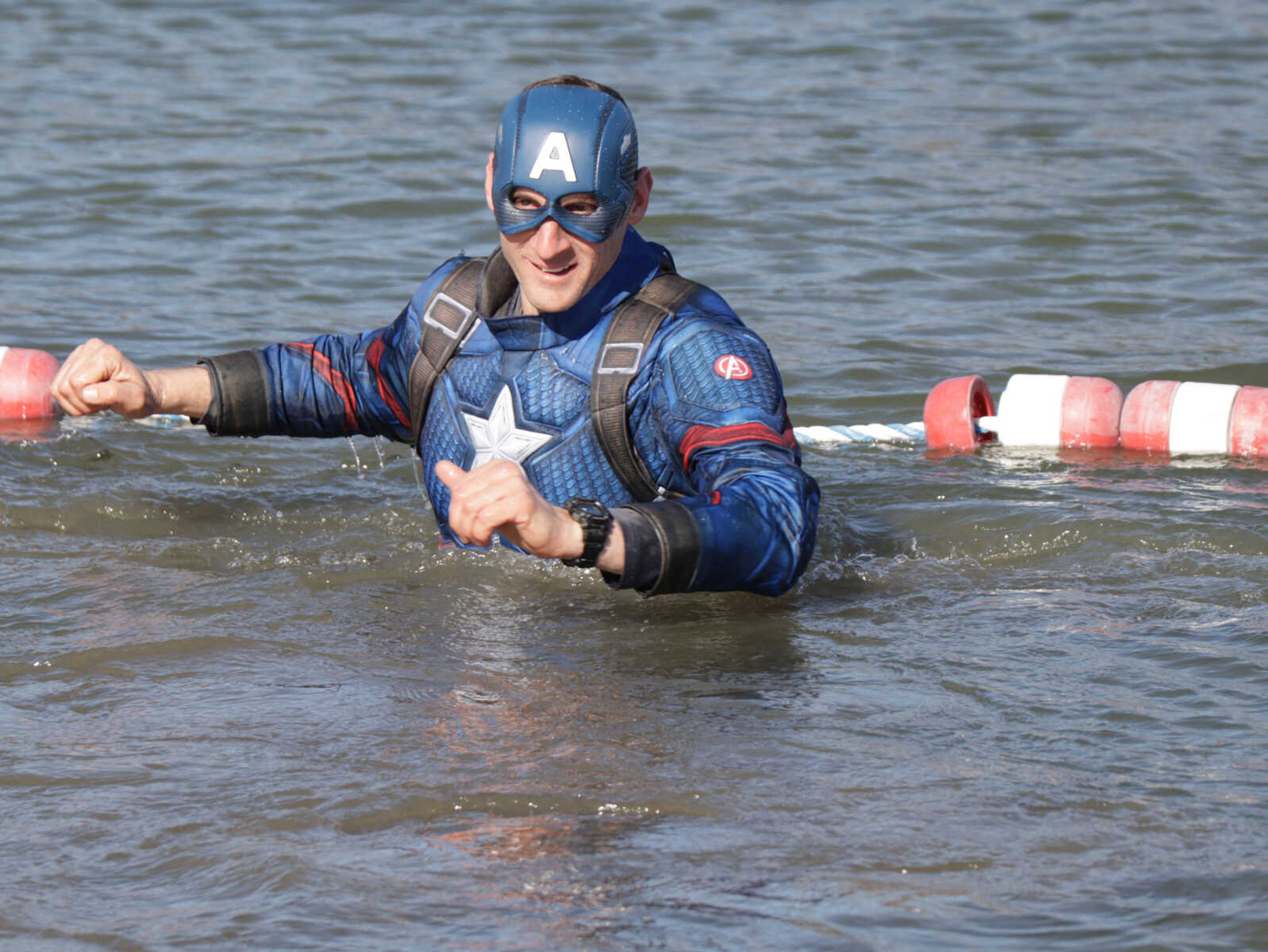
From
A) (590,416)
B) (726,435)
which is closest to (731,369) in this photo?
(726,435)

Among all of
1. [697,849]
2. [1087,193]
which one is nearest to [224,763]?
[697,849]

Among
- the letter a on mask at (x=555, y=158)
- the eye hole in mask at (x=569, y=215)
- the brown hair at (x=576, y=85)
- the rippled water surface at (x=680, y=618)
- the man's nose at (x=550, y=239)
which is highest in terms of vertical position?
the brown hair at (x=576, y=85)

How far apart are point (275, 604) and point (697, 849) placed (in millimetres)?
1936

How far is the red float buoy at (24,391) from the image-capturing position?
22.5 ft

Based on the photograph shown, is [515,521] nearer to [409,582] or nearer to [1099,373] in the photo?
[409,582]

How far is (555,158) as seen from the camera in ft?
13.9

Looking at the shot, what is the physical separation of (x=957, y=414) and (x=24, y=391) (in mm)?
3546

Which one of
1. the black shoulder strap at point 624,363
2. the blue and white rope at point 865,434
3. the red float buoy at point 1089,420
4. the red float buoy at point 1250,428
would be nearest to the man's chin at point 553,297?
the black shoulder strap at point 624,363

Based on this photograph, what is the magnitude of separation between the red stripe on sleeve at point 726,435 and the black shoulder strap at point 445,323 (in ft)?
2.42

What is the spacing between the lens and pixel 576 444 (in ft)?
14.8

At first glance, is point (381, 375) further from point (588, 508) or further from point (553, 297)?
point (588, 508)

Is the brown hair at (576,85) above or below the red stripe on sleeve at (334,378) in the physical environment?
above

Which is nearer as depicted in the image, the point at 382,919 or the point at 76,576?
the point at 382,919

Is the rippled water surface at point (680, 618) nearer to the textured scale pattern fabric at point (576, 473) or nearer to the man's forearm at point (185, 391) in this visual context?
the textured scale pattern fabric at point (576, 473)
